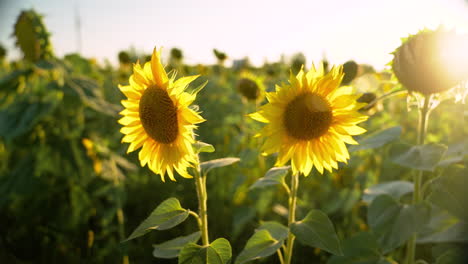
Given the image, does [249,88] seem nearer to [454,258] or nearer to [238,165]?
[238,165]

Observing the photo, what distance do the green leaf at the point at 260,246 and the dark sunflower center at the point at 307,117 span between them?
0.95 feet

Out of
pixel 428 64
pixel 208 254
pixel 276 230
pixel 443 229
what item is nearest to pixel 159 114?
pixel 208 254

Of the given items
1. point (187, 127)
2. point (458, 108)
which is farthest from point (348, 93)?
point (458, 108)

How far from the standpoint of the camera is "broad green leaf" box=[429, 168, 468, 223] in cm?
103

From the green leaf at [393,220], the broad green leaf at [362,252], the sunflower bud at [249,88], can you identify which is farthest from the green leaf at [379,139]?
the sunflower bud at [249,88]

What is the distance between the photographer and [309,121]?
1005 millimetres

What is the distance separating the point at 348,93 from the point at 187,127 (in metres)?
0.43

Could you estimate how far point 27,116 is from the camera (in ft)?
6.33

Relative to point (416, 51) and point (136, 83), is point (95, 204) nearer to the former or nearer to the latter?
point (136, 83)

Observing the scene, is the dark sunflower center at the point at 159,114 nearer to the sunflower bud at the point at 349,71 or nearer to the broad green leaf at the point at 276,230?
the broad green leaf at the point at 276,230

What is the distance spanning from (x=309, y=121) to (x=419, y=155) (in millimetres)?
334

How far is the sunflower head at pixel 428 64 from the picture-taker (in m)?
0.98

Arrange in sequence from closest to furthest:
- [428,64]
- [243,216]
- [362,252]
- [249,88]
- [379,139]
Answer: [428,64] < [379,139] < [362,252] < [243,216] < [249,88]

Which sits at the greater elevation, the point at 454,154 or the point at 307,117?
the point at 307,117
